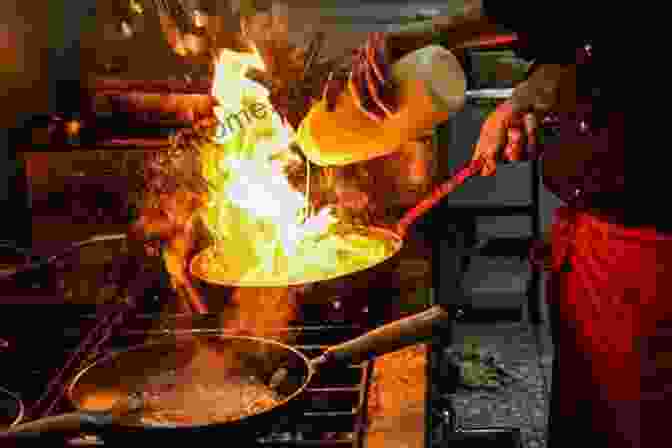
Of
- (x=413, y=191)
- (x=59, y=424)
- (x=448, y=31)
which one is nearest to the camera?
(x=59, y=424)

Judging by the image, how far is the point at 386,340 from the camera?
6.41ft

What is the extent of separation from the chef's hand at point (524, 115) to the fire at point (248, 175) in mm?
607

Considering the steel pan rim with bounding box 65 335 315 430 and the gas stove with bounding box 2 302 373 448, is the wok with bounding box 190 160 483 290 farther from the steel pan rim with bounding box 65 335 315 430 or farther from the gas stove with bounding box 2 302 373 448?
the steel pan rim with bounding box 65 335 315 430

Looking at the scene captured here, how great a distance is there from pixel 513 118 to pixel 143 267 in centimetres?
133

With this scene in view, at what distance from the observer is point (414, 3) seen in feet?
19.2

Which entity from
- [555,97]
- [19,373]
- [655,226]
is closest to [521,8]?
[555,97]

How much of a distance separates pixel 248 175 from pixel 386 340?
4.06ft

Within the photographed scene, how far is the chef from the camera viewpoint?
2490mm

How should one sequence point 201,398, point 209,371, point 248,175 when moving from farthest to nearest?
point 248,175 → point 209,371 → point 201,398

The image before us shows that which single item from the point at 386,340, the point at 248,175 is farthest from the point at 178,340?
the point at 248,175

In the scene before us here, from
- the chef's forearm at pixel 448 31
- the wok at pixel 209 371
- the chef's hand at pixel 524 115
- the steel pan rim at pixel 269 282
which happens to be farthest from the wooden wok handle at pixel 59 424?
the chef's hand at pixel 524 115

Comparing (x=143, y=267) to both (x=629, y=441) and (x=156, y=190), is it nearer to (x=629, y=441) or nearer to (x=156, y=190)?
(x=156, y=190)

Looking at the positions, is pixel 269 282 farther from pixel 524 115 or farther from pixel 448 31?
pixel 524 115

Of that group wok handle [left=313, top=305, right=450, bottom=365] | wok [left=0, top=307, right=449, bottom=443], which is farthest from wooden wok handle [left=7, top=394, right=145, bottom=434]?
wok handle [left=313, top=305, right=450, bottom=365]
